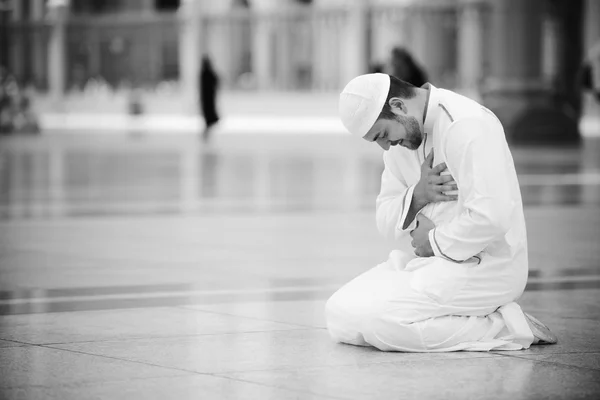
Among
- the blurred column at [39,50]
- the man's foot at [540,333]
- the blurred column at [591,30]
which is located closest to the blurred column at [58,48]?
the blurred column at [39,50]

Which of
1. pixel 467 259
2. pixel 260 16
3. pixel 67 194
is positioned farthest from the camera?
pixel 260 16

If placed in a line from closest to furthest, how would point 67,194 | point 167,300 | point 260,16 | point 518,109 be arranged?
point 167,300, point 67,194, point 518,109, point 260,16

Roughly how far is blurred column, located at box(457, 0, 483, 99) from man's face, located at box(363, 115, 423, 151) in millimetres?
30919

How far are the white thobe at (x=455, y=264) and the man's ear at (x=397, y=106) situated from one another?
0.37ft

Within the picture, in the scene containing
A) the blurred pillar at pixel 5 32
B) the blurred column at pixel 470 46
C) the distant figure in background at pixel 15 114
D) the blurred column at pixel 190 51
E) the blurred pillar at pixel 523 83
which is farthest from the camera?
the blurred column at pixel 190 51

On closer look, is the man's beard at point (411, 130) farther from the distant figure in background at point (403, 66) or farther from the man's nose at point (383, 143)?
the distant figure in background at point (403, 66)

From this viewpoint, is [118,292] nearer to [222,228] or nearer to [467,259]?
[467,259]

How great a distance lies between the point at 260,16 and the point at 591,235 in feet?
103

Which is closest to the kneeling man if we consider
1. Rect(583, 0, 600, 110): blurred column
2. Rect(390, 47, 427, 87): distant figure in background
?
Rect(390, 47, 427, 87): distant figure in background

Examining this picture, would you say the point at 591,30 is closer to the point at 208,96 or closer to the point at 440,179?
the point at 208,96

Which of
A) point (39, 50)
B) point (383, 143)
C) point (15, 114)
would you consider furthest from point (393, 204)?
point (39, 50)

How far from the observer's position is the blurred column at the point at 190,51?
41.4m

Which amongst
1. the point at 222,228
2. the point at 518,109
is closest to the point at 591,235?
the point at 222,228

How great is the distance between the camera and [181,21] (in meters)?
42.1
